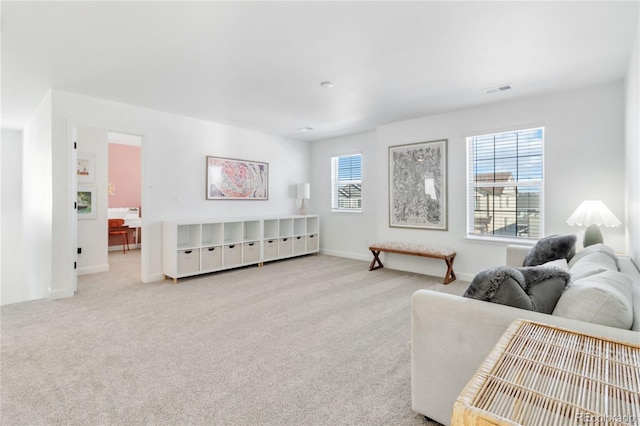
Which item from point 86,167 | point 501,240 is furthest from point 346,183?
point 86,167

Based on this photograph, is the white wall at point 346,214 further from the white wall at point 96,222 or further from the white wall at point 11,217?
the white wall at point 11,217

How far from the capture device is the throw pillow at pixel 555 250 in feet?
8.30

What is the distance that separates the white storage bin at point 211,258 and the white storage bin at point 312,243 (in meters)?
1.97

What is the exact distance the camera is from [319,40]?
2527mm

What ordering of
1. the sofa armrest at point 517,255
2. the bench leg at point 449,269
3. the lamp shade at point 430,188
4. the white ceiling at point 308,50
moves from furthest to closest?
1. the lamp shade at point 430,188
2. the bench leg at point 449,269
3. the sofa armrest at point 517,255
4. the white ceiling at point 308,50

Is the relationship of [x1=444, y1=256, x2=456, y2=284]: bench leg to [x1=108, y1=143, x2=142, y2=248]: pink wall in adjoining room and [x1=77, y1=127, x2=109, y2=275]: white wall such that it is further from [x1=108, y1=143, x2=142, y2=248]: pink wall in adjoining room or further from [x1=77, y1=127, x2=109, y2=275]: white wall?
[x1=108, y1=143, x2=142, y2=248]: pink wall in adjoining room

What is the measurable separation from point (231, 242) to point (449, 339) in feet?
13.7

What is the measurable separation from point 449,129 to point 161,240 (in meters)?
4.55

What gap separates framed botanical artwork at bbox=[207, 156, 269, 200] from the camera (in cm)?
518

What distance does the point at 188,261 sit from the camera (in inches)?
177

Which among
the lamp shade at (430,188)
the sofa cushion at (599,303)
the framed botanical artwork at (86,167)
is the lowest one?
the sofa cushion at (599,303)

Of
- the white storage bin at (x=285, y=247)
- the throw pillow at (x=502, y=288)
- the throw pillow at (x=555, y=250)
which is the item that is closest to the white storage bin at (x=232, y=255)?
the white storage bin at (x=285, y=247)

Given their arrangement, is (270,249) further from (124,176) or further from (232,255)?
(124,176)

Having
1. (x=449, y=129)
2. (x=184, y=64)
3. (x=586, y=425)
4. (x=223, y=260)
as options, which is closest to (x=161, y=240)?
(x=223, y=260)
